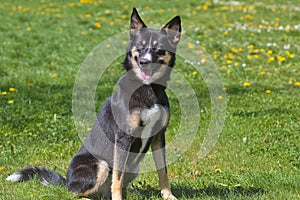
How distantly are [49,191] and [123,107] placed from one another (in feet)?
3.69

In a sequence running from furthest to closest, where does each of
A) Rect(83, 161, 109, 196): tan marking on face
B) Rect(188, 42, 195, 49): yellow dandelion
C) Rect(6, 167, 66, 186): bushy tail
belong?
Rect(188, 42, 195, 49): yellow dandelion, Rect(6, 167, 66, 186): bushy tail, Rect(83, 161, 109, 196): tan marking on face

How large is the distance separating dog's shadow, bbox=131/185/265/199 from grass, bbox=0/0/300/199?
0.01 m

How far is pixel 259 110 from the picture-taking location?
7844mm

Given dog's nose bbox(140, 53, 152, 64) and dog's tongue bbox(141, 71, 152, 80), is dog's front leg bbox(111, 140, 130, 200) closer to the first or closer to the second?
dog's tongue bbox(141, 71, 152, 80)

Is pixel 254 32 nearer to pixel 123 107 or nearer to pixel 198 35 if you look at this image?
pixel 198 35

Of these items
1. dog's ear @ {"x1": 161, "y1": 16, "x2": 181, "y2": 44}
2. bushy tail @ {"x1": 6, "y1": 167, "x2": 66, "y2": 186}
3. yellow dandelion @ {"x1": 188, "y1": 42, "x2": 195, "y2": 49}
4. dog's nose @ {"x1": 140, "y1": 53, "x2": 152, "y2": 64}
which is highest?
dog's ear @ {"x1": 161, "y1": 16, "x2": 181, "y2": 44}

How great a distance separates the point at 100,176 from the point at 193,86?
15.6 ft

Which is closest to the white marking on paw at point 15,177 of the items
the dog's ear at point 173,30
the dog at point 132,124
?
the dog at point 132,124

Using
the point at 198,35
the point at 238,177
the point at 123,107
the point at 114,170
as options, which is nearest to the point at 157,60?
the point at 123,107

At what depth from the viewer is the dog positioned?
15.5 ft

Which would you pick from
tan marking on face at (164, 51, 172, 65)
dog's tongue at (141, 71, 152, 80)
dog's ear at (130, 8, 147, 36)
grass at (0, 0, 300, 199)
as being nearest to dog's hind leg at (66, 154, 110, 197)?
grass at (0, 0, 300, 199)

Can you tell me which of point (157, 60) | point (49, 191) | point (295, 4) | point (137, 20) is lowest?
point (295, 4)

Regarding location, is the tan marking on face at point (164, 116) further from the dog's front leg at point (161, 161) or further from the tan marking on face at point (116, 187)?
the tan marking on face at point (116, 187)

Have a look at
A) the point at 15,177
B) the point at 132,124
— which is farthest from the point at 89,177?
the point at 15,177
